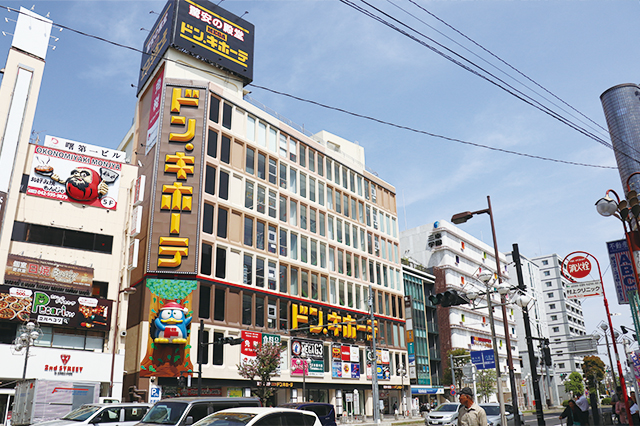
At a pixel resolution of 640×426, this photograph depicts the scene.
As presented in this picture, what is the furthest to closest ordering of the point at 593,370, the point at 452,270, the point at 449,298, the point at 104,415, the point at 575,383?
1. the point at 575,383
2. the point at 593,370
3. the point at 452,270
4. the point at 449,298
5. the point at 104,415

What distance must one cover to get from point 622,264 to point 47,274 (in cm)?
3769

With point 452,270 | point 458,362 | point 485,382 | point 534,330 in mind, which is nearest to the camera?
point 458,362

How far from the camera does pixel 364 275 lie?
201 feet

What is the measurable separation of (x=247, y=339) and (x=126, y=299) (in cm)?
1114

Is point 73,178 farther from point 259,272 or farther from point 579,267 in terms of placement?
point 579,267

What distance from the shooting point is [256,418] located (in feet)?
35.2

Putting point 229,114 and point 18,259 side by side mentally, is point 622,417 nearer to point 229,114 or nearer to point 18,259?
point 18,259

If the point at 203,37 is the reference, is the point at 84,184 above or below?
below

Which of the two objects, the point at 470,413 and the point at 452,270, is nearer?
the point at 470,413

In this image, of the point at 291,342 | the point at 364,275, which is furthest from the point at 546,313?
the point at 291,342

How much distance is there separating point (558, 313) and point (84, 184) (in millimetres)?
117990

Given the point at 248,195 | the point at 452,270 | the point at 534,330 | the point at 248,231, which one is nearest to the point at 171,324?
the point at 248,231

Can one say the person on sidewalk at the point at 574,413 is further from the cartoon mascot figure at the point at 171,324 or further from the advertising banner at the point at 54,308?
the advertising banner at the point at 54,308

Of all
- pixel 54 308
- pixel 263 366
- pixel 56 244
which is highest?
pixel 56 244
